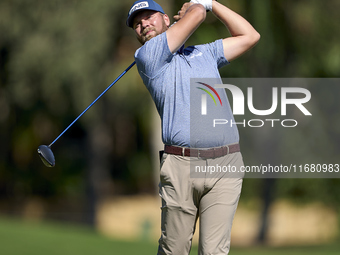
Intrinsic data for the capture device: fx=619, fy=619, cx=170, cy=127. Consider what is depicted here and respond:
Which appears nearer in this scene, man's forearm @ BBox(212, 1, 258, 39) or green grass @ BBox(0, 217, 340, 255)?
man's forearm @ BBox(212, 1, 258, 39)

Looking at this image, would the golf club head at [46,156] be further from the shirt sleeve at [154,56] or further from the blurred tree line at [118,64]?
the blurred tree line at [118,64]

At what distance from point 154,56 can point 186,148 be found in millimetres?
635

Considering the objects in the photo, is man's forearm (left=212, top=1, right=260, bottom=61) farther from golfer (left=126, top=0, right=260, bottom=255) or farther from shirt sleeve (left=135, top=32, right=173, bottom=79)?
shirt sleeve (left=135, top=32, right=173, bottom=79)

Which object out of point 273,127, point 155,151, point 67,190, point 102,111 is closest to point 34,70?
point 102,111

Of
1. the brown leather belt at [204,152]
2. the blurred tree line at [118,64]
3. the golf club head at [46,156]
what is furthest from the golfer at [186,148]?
the blurred tree line at [118,64]

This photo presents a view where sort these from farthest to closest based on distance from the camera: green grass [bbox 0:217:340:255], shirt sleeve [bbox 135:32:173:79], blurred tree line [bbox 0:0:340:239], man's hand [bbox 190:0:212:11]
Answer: blurred tree line [bbox 0:0:340:239] < green grass [bbox 0:217:340:255] < man's hand [bbox 190:0:212:11] < shirt sleeve [bbox 135:32:173:79]

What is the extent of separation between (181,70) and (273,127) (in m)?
12.0

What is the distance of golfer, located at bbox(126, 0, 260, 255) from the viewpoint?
13.2 feet

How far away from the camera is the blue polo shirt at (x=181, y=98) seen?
4.03 meters

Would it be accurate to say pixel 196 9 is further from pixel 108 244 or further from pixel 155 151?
pixel 155 151

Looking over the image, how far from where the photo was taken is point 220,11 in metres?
4.34

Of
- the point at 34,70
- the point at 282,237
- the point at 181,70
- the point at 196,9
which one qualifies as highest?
the point at 34,70

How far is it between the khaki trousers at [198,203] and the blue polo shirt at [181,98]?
0.14 meters

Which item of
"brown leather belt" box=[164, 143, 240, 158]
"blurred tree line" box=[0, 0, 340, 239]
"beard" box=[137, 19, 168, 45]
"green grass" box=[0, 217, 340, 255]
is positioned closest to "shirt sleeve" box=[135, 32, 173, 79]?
"beard" box=[137, 19, 168, 45]
